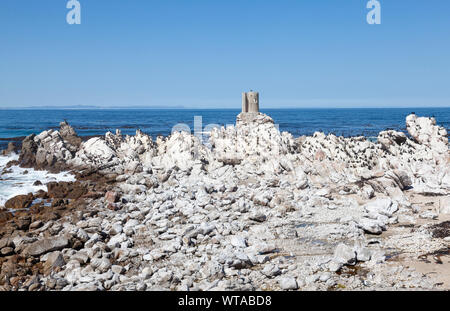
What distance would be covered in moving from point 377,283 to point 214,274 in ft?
13.1

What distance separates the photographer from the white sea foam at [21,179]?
21.2m

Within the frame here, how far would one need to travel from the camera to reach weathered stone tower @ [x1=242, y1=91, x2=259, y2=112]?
147 feet

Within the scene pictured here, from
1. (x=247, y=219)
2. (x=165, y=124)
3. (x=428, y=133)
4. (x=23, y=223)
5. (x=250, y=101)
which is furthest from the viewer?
(x=165, y=124)

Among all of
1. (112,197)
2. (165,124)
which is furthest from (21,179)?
(165,124)

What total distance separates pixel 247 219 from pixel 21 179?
1742cm

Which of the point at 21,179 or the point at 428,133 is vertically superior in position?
the point at 428,133

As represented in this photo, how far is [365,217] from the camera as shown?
1407 centimetres

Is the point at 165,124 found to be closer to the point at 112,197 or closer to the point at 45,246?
the point at 112,197

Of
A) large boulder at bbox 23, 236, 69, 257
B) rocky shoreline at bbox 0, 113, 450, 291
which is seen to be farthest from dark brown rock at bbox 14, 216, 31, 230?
large boulder at bbox 23, 236, 69, 257

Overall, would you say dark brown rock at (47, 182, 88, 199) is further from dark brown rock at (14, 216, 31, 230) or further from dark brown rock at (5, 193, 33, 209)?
Answer: dark brown rock at (14, 216, 31, 230)

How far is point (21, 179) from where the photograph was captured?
24.8 meters

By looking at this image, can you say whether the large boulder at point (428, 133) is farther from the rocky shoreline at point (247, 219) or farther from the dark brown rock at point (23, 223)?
the dark brown rock at point (23, 223)

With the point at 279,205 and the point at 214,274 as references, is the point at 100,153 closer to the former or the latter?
the point at 279,205
